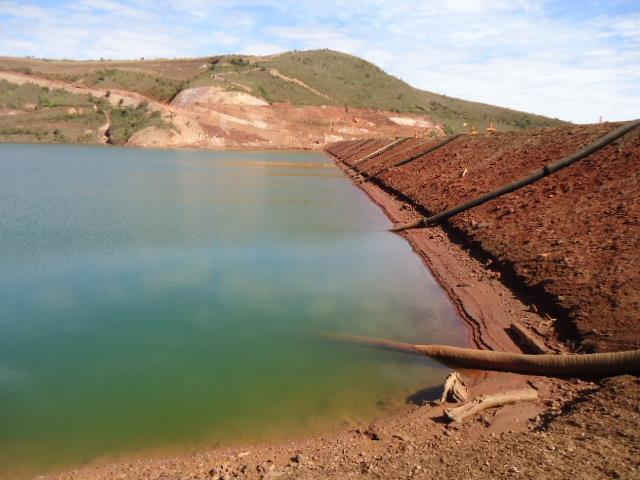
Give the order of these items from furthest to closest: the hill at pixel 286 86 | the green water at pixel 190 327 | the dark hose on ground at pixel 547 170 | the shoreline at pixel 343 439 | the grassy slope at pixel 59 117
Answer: the hill at pixel 286 86 → the grassy slope at pixel 59 117 → the dark hose on ground at pixel 547 170 → the green water at pixel 190 327 → the shoreline at pixel 343 439

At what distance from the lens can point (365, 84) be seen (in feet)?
361

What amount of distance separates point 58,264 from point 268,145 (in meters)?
60.4

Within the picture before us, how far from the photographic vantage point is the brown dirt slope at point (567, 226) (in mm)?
8305

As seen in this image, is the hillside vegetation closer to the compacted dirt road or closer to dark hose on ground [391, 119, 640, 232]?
dark hose on ground [391, 119, 640, 232]

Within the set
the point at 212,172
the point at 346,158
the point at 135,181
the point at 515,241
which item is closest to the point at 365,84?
the point at 346,158

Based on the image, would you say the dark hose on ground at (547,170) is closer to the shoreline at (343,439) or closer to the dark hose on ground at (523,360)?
the shoreline at (343,439)

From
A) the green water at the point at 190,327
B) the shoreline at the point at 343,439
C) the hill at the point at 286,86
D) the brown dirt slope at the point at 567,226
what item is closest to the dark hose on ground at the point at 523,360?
the shoreline at the point at 343,439

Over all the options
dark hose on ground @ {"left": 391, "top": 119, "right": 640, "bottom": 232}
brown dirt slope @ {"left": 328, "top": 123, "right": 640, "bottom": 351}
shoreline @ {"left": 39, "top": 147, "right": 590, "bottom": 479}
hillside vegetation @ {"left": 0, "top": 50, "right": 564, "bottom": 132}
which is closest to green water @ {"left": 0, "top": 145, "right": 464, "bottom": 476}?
shoreline @ {"left": 39, "top": 147, "right": 590, "bottom": 479}

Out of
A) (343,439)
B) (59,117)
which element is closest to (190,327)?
(343,439)

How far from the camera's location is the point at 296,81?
96.8m

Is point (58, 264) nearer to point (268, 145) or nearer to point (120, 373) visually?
point (120, 373)

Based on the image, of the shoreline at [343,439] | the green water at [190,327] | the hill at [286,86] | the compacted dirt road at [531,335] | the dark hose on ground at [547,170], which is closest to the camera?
the compacted dirt road at [531,335]

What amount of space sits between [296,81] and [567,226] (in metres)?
91.3

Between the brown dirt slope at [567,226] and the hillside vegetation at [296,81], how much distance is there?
218 feet
